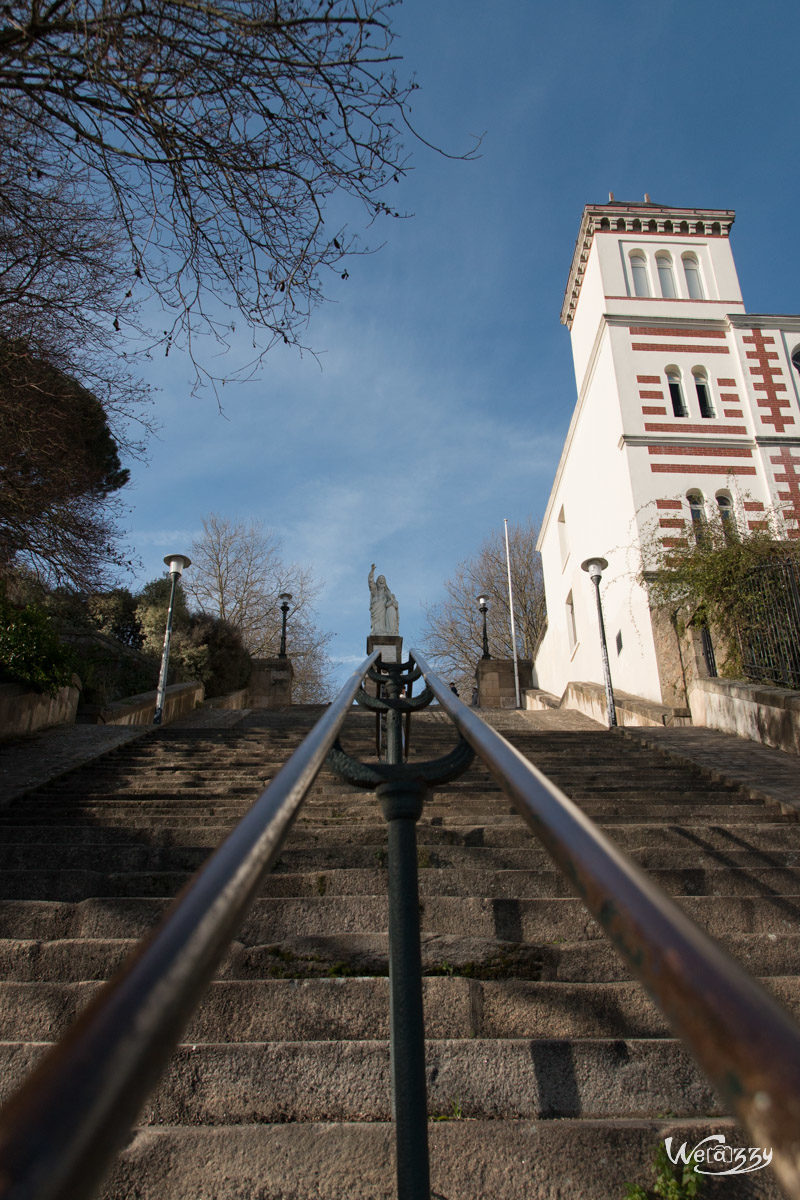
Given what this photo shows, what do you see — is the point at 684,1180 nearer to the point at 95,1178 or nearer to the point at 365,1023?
the point at 365,1023

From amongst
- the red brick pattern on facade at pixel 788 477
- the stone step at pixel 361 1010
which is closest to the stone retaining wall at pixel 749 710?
the stone step at pixel 361 1010

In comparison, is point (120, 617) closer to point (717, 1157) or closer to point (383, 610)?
point (383, 610)

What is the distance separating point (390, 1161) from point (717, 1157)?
2.73ft

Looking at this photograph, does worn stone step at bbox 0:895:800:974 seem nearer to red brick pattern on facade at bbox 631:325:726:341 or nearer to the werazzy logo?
the werazzy logo

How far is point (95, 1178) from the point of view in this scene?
1.32ft

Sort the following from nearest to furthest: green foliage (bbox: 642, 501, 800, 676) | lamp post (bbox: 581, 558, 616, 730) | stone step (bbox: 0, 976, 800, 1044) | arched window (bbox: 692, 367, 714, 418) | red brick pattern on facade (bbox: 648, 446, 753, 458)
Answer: stone step (bbox: 0, 976, 800, 1044), lamp post (bbox: 581, 558, 616, 730), green foliage (bbox: 642, 501, 800, 676), red brick pattern on facade (bbox: 648, 446, 753, 458), arched window (bbox: 692, 367, 714, 418)

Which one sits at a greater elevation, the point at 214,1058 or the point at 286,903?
the point at 286,903

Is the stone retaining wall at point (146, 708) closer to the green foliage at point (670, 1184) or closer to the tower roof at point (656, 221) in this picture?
the green foliage at point (670, 1184)

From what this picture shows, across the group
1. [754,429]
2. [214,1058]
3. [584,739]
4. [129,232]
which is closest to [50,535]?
[129,232]

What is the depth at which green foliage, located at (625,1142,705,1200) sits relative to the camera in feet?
5.80

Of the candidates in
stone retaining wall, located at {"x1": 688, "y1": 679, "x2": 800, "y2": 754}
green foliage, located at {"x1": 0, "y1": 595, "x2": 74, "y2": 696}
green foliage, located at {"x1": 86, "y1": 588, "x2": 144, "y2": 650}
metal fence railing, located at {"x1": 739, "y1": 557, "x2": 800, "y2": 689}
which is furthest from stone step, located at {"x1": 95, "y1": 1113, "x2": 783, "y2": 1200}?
green foliage, located at {"x1": 86, "y1": 588, "x2": 144, "y2": 650}

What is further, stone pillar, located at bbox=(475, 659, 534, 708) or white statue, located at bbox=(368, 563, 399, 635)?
stone pillar, located at bbox=(475, 659, 534, 708)

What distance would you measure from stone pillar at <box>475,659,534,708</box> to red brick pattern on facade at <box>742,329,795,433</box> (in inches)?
407

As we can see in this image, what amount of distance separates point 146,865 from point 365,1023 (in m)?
2.08
